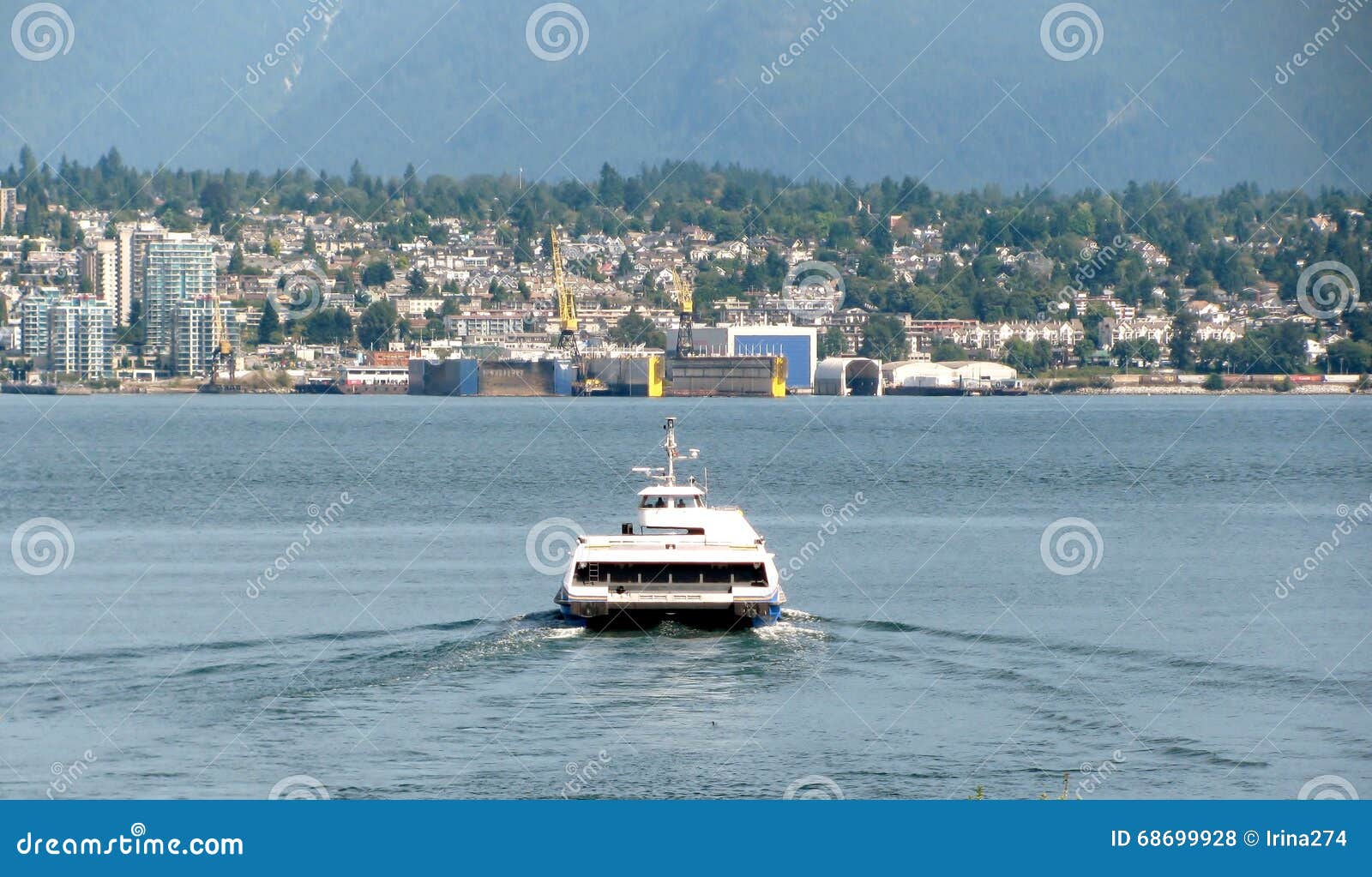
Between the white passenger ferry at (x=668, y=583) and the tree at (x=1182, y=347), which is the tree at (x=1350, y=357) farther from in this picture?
the white passenger ferry at (x=668, y=583)

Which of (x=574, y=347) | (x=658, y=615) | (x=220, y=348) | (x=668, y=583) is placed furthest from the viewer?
(x=220, y=348)

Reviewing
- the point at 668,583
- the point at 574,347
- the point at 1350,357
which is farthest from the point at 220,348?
the point at 668,583

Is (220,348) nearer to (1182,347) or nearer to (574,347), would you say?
(574,347)

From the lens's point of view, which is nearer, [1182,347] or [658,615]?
[658,615]

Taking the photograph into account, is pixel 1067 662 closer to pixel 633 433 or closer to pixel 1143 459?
pixel 1143 459

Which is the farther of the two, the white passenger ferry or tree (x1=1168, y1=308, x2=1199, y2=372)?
tree (x1=1168, y1=308, x2=1199, y2=372)

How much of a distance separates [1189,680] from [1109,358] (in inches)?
6578

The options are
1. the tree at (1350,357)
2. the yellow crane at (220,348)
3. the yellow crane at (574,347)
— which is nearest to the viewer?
the tree at (1350,357)

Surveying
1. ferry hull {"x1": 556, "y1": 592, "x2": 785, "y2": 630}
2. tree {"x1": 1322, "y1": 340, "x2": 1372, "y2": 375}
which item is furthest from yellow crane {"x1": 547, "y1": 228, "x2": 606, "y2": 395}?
ferry hull {"x1": 556, "y1": 592, "x2": 785, "y2": 630}

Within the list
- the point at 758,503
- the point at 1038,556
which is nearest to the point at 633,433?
the point at 758,503

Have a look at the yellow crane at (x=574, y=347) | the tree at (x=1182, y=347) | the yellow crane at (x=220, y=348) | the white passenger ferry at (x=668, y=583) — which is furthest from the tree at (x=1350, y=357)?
the white passenger ferry at (x=668, y=583)

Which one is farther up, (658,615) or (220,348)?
(220,348)

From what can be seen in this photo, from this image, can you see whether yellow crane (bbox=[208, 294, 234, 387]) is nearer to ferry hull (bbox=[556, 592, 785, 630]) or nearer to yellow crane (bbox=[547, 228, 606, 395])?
yellow crane (bbox=[547, 228, 606, 395])

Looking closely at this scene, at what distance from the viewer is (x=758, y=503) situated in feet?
180
